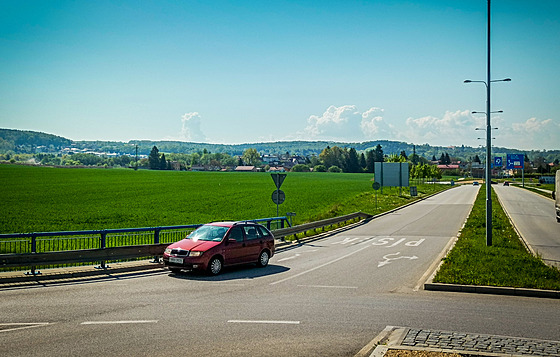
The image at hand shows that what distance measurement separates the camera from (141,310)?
1084 cm

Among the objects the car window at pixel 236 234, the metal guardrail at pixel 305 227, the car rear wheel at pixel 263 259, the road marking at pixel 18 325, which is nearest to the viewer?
the road marking at pixel 18 325

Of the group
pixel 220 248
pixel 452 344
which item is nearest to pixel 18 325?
pixel 220 248

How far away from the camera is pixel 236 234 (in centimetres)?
1684

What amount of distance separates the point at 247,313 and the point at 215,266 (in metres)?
5.23

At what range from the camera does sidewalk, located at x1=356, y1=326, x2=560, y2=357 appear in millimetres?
7730

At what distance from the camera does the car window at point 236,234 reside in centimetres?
1668

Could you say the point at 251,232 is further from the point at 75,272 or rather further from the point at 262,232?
the point at 75,272

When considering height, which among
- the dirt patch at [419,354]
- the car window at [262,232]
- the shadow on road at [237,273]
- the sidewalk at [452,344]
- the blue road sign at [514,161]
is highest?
the blue road sign at [514,161]

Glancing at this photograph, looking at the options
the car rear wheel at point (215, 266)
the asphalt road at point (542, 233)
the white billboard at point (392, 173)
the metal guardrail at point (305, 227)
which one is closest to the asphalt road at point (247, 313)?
the car rear wheel at point (215, 266)

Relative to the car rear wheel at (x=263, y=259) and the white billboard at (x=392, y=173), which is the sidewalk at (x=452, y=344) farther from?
the white billboard at (x=392, y=173)

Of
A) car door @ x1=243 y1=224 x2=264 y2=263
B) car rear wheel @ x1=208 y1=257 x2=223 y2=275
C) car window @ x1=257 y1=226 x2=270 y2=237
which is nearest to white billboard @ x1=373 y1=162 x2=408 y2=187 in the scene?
car window @ x1=257 y1=226 x2=270 y2=237


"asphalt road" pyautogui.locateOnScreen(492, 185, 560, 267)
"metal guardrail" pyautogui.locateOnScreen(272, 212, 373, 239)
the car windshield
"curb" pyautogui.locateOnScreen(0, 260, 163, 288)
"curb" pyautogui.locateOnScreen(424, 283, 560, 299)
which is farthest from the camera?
"metal guardrail" pyautogui.locateOnScreen(272, 212, 373, 239)

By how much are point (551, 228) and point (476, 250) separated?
16.1 metres

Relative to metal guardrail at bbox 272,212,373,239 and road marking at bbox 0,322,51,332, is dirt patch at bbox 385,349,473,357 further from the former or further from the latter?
metal guardrail at bbox 272,212,373,239
